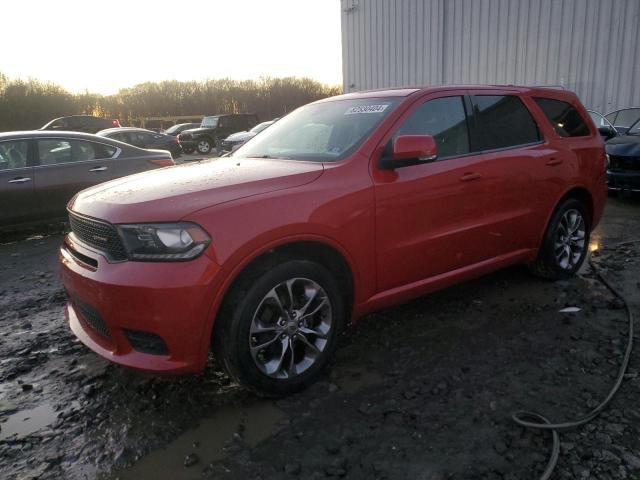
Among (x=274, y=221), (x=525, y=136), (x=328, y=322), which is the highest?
(x=525, y=136)

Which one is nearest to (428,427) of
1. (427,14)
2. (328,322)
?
(328,322)

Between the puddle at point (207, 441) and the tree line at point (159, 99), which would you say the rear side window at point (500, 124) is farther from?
the tree line at point (159, 99)

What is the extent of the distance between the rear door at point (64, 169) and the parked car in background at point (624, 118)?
9.44 metres

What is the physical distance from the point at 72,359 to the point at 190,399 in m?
1.06

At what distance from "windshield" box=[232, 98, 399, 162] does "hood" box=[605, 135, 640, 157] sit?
566 centimetres

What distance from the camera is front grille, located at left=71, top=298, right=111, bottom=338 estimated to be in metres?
2.57

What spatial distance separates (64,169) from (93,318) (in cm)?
472

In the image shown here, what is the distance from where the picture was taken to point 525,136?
397cm

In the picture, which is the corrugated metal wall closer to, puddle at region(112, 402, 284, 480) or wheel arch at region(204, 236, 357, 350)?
wheel arch at region(204, 236, 357, 350)

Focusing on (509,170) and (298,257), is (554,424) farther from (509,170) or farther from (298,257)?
(509,170)

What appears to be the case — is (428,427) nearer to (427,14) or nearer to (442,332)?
(442,332)

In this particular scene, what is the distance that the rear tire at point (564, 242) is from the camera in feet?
13.8

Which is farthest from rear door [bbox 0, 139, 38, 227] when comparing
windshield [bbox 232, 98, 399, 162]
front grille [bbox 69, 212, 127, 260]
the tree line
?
the tree line

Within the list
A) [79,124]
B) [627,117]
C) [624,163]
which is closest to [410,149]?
[624,163]
